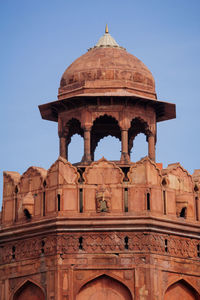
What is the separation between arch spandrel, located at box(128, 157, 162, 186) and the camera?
30234 mm

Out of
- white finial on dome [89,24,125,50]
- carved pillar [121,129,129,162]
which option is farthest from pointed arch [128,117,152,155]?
white finial on dome [89,24,125,50]

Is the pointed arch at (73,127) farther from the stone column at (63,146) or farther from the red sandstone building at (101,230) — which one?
the red sandstone building at (101,230)

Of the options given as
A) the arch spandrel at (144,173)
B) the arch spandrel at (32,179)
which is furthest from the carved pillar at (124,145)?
the arch spandrel at (32,179)

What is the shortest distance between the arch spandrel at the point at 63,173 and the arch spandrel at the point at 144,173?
1.60 metres

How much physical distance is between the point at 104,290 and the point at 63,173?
3.53 meters

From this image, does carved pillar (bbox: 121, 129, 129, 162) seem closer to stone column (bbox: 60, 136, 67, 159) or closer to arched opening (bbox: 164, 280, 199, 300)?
stone column (bbox: 60, 136, 67, 159)

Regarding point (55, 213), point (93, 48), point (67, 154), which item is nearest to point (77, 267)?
point (55, 213)

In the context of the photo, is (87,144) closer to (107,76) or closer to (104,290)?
(107,76)

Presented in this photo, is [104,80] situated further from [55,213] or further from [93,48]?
[55,213]

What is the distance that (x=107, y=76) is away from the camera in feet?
107

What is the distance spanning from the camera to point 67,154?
110 ft

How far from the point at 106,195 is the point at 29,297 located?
369 cm

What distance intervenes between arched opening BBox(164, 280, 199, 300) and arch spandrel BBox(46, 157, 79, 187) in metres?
4.11

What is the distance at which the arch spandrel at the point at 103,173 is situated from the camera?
99.2ft
